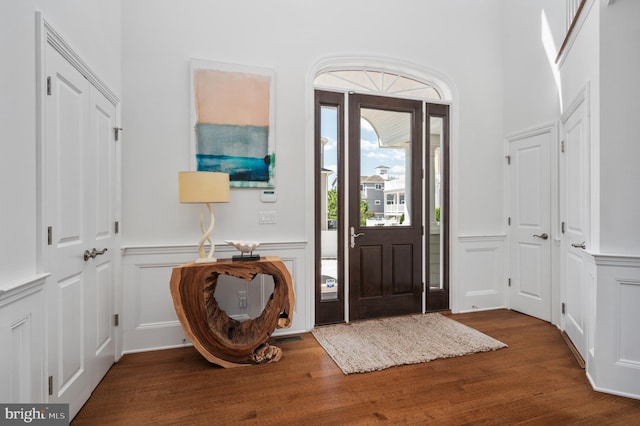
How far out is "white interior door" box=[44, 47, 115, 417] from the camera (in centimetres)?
182

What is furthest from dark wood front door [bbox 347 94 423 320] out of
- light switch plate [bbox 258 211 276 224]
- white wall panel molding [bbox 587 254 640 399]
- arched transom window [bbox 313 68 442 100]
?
white wall panel molding [bbox 587 254 640 399]

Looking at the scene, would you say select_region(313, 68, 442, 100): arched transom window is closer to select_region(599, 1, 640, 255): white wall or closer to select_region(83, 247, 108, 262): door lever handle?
select_region(599, 1, 640, 255): white wall

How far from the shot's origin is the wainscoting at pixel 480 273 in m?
4.09

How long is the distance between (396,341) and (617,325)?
159 cm

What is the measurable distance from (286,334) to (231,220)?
123 centimetres

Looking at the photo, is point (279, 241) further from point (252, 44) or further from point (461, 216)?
A: point (461, 216)

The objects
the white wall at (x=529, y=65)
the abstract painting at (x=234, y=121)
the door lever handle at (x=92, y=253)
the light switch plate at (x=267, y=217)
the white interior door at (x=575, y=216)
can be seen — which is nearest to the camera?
the door lever handle at (x=92, y=253)

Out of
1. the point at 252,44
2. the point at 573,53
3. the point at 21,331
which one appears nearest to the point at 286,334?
the point at 21,331

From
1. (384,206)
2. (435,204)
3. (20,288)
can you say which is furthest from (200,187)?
(435,204)

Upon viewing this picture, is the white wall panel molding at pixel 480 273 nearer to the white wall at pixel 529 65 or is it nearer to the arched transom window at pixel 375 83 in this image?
the white wall at pixel 529 65

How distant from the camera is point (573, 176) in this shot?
316 centimetres

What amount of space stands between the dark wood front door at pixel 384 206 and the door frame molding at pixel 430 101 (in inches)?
14.8

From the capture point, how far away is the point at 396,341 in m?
3.14

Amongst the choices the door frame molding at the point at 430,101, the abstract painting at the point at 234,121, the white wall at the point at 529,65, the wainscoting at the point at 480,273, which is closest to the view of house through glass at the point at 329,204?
the door frame molding at the point at 430,101
